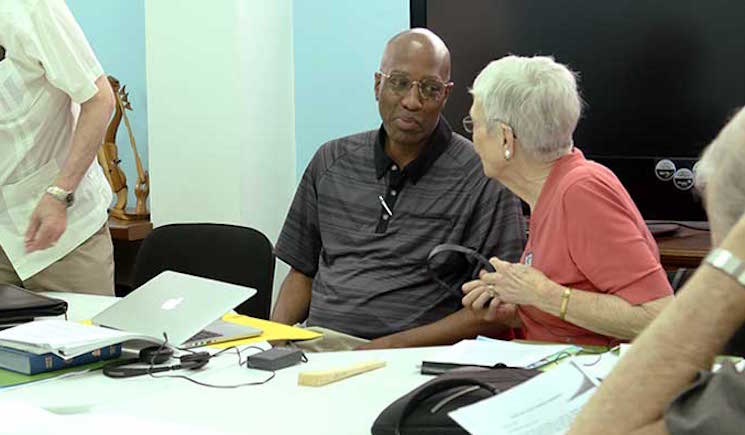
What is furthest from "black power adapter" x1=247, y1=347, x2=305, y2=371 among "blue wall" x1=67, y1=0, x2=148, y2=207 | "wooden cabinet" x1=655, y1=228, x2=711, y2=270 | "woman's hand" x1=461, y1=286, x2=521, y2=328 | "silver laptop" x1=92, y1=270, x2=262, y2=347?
"blue wall" x1=67, y1=0, x2=148, y2=207

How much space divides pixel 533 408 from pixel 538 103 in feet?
3.14

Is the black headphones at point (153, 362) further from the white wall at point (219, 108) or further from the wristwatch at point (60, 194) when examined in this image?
the white wall at point (219, 108)

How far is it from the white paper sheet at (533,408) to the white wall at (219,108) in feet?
7.59

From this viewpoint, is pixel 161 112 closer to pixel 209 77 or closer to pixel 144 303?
pixel 209 77

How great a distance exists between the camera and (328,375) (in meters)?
1.68

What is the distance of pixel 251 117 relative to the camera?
11.7 feet

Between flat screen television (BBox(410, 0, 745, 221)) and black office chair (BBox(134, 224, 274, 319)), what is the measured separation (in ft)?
3.50

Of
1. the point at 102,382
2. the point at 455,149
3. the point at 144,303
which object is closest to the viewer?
the point at 102,382

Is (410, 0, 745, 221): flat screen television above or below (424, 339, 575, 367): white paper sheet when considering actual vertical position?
above

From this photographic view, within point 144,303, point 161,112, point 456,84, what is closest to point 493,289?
point 144,303

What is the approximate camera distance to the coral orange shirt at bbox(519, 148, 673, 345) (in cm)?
191

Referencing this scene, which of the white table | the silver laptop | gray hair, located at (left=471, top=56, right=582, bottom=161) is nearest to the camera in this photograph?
the white table

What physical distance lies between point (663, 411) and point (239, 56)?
272cm

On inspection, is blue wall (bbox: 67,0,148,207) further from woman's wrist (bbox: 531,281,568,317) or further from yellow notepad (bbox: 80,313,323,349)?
woman's wrist (bbox: 531,281,568,317)
